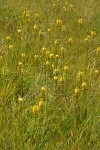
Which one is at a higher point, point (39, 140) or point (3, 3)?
point (3, 3)

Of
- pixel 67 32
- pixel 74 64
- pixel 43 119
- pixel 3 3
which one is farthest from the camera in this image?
pixel 3 3

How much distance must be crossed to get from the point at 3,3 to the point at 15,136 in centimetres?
331

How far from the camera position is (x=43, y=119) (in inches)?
102

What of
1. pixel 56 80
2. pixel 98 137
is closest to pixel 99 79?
pixel 56 80

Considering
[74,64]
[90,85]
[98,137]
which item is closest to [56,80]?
[90,85]

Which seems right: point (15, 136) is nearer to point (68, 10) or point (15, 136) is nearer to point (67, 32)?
point (67, 32)

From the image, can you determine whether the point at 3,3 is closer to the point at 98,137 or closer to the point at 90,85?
the point at 90,85

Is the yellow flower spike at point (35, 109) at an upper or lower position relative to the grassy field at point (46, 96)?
upper

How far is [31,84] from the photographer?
3.08m

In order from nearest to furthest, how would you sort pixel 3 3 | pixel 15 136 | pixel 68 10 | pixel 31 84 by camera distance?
pixel 15 136
pixel 31 84
pixel 3 3
pixel 68 10

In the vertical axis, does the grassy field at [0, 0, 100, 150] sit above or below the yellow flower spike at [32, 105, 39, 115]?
below

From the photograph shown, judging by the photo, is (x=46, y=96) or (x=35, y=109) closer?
(x=35, y=109)

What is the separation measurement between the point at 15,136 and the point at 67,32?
2.64 metres

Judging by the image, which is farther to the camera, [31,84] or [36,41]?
[36,41]
